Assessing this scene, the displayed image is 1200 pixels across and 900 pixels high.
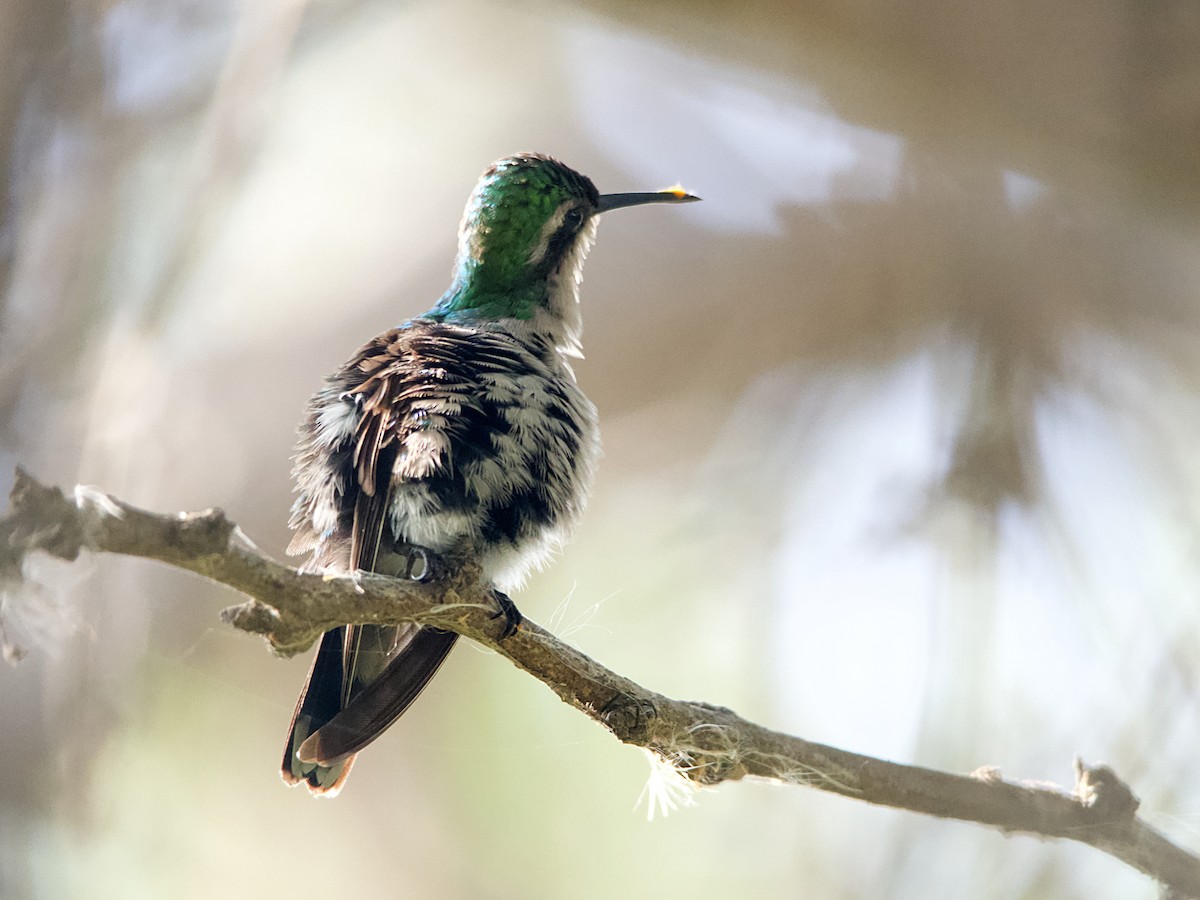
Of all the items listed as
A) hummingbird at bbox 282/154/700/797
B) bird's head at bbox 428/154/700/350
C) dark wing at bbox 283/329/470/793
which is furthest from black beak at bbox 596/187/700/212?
dark wing at bbox 283/329/470/793

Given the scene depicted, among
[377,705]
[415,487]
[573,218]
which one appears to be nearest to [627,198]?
[573,218]

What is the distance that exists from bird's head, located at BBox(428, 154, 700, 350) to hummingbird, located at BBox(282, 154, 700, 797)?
0.42 m

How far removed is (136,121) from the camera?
3.32 meters

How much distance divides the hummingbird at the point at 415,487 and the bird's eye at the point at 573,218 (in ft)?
2.17

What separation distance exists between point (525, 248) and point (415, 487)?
1083 millimetres

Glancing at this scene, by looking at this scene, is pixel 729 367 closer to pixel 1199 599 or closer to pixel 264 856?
pixel 1199 599

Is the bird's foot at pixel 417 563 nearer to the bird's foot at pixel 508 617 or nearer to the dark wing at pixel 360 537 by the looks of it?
the dark wing at pixel 360 537

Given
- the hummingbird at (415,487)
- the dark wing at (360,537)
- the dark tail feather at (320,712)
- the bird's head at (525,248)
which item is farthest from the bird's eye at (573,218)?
the dark tail feather at (320,712)

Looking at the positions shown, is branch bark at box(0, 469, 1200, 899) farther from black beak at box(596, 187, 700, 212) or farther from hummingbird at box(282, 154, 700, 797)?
black beak at box(596, 187, 700, 212)

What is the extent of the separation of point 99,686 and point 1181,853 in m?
2.47

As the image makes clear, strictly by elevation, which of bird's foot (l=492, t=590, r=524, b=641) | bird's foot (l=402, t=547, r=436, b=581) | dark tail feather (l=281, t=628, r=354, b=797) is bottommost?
dark tail feather (l=281, t=628, r=354, b=797)

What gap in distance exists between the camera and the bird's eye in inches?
117

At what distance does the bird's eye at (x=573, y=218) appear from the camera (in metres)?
2.97

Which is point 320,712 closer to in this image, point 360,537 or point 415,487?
point 360,537
